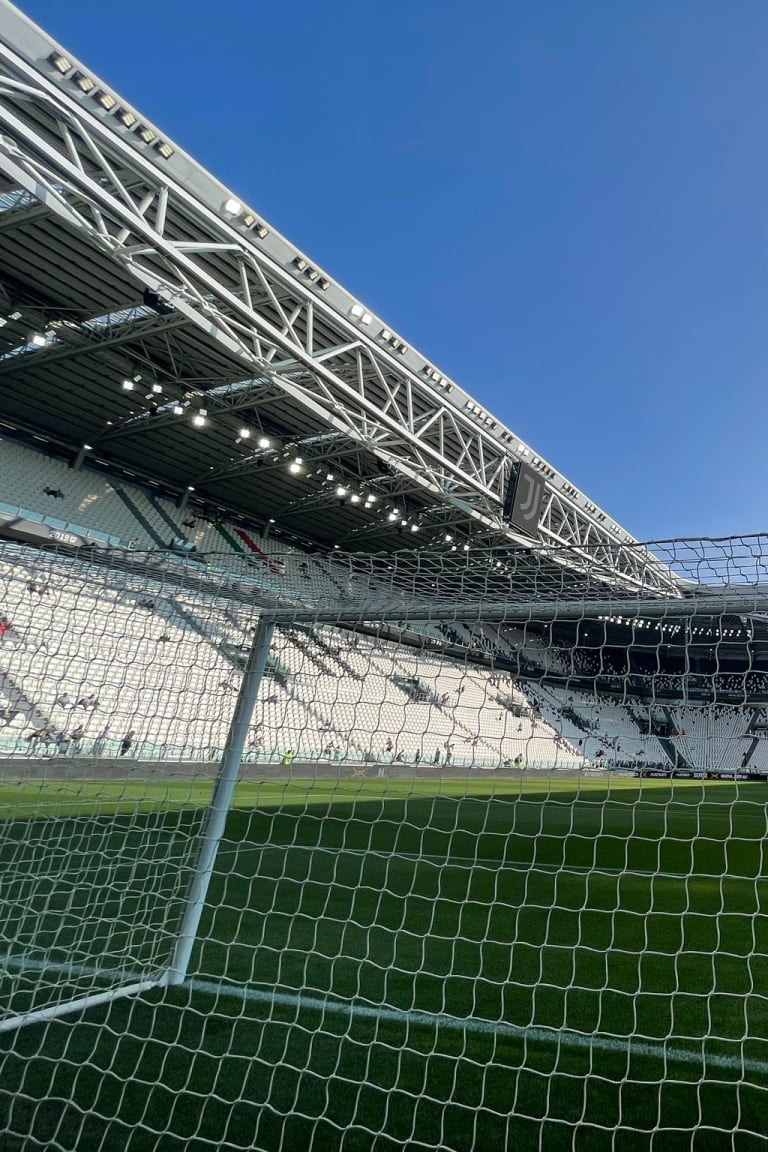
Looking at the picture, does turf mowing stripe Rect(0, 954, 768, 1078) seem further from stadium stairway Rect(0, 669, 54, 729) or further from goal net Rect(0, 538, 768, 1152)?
stadium stairway Rect(0, 669, 54, 729)

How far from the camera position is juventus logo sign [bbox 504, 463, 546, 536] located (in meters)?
16.9

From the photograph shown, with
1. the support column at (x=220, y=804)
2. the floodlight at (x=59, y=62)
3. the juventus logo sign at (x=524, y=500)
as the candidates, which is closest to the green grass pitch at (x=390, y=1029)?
the support column at (x=220, y=804)

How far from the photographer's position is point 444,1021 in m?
2.56

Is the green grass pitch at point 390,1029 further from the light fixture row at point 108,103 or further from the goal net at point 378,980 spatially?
the light fixture row at point 108,103

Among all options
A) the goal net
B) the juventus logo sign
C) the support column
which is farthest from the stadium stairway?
the juventus logo sign

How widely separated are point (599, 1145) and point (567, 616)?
168 centimetres

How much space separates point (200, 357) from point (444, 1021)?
1344cm

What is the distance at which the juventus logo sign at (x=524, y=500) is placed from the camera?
16906 mm

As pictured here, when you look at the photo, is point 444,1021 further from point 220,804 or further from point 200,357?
point 200,357

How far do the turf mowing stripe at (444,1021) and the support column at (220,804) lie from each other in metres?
0.17

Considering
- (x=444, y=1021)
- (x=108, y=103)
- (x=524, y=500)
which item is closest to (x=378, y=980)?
(x=444, y=1021)

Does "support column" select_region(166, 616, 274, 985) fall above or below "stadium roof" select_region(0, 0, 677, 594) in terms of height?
below

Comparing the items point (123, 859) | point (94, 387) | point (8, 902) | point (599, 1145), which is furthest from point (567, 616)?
point (94, 387)

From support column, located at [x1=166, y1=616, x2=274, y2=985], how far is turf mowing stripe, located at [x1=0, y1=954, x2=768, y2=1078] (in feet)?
0.55
